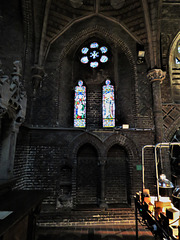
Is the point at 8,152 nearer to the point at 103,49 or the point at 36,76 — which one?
the point at 36,76

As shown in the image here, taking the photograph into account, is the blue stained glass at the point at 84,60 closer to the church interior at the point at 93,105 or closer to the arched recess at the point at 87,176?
the church interior at the point at 93,105

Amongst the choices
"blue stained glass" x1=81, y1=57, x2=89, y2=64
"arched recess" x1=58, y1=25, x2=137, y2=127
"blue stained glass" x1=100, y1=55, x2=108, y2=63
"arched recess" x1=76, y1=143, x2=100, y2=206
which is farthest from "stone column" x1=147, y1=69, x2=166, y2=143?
"blue stained glass" x1=81, y1=57, x2=89, y2=64

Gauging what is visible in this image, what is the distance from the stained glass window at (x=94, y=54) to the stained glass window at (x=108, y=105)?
1.15 metres

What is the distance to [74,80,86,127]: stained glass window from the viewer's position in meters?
7.18

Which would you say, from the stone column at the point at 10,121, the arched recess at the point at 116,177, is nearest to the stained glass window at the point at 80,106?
the arched recess at the point at 116,177

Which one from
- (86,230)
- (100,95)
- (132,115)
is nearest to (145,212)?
(86,230)

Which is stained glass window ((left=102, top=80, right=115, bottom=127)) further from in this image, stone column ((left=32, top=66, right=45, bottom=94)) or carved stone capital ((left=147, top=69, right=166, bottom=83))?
stone column ((left=32, top=66, right=45, bottom=94))

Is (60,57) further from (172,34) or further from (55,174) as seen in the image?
(172,34)

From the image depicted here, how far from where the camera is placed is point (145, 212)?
2.62 metres

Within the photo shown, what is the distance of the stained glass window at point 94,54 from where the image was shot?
781 centimetres

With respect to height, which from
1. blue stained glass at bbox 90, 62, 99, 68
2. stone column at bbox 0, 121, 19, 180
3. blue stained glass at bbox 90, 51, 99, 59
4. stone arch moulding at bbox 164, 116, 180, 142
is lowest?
stone column at bbox 0, 121, 19, 180

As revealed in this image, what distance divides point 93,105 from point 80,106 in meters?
0.61

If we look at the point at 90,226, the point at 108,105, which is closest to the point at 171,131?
the point at 108,105

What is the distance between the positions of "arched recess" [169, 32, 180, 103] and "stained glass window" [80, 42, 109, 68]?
123 inches
